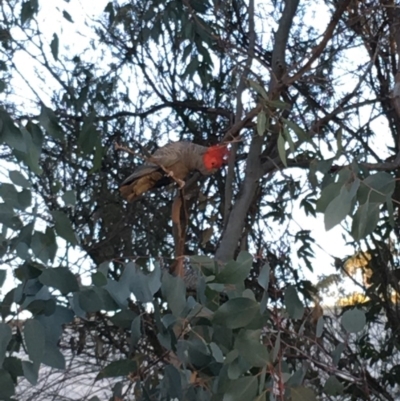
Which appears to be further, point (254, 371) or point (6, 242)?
point (254, 371)

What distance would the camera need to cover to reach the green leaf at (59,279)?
0.89 m

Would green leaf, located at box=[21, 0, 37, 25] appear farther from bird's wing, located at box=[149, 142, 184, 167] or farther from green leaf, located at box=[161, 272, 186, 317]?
green leaf, located at box=[161, 272, 186, 317]

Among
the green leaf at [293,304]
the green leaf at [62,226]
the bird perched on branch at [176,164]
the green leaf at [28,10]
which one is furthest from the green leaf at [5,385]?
the green leaf at [28,10]

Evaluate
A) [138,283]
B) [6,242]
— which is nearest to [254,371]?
[138,283]

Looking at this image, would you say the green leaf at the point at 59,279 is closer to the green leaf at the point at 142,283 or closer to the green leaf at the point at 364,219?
the green leaf at the point at 142,283

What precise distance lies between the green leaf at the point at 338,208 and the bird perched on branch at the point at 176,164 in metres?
0.40

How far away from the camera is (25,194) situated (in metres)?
0.95

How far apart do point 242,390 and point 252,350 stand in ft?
0.16

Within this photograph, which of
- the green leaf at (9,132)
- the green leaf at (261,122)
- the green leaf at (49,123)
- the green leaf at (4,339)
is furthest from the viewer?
the green leaf at (261,122)

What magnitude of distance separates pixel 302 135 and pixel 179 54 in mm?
1223

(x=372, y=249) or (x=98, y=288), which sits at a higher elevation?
(x=372, y=249)

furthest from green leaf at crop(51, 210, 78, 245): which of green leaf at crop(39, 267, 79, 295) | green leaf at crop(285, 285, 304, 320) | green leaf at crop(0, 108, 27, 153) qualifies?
green leaf at crop(285, 285, 304, 320)

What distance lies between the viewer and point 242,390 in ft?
3.02

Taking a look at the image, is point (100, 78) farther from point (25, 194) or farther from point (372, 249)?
point (25, 194)
